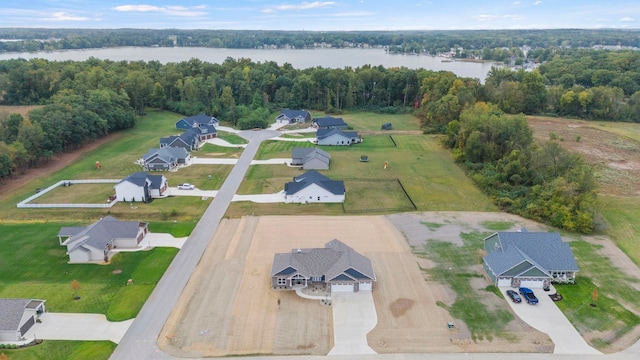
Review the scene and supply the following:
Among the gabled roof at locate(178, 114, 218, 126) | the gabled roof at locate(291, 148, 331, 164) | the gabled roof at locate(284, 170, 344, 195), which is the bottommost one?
the gabled roof at locate(284, 170, 344, 195)

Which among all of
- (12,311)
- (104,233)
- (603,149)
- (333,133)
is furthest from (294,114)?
(12,311)

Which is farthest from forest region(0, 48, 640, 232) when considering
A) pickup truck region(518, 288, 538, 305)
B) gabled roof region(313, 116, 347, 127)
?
pickup truck region(518, 288, 538, 305)

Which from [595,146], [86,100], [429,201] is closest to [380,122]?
[595,146]

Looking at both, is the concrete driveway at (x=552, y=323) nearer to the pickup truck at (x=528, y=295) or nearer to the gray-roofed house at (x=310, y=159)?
the pickup truck at (x=528, y=295)

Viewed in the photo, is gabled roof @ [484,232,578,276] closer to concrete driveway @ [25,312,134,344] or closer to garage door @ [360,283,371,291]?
garage door @ [360,283,371,291]

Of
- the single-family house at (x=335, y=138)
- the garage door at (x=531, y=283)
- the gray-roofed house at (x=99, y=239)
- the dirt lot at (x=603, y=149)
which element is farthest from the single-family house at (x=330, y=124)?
the garage door at (x=531, y=283)

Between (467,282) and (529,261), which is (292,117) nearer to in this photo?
(467,282)
